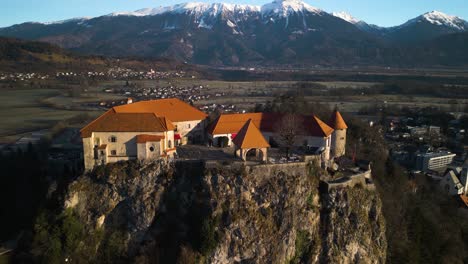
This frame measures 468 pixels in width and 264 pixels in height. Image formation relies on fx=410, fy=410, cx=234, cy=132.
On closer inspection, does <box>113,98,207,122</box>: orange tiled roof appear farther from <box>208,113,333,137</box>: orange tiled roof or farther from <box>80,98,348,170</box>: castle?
<box>208,113,333,137</box>: orange tiled roof

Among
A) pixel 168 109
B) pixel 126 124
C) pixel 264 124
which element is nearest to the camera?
pixel 126 124

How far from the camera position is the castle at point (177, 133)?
35.4 meters

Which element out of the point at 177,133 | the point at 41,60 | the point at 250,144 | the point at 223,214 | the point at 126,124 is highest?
the point at 41,60

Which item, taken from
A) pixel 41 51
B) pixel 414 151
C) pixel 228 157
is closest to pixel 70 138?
pixel 228 157

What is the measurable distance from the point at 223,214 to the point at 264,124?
14028 mm

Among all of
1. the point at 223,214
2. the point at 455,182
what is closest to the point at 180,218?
the point at 223,214

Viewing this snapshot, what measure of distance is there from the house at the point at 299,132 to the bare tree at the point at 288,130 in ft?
0.54

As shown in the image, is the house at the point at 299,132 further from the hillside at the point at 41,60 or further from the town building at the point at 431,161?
the hillside at the point at 41,60

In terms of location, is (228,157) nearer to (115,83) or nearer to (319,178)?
(319,178)

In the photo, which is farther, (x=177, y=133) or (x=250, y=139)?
(x=177, y=133)

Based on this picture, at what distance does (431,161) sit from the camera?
201 ft

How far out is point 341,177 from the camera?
37.0 m

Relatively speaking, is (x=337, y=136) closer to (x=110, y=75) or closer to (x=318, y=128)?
(x=318, y=128)

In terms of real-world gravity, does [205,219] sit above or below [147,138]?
below
